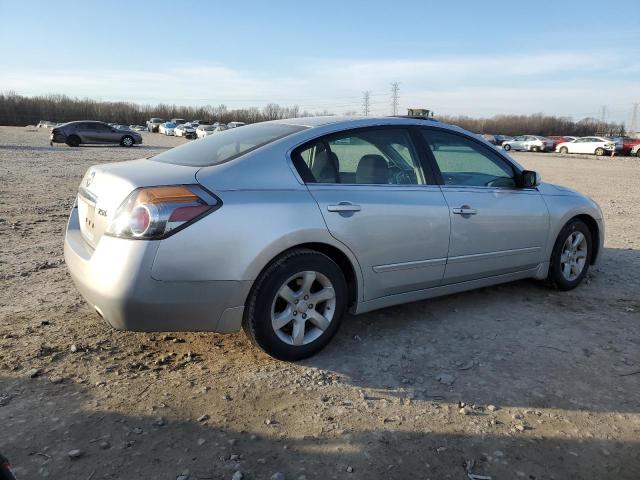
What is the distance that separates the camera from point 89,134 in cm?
3059

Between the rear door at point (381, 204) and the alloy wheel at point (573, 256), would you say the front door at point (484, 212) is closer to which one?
the rear door at point (381, 204)

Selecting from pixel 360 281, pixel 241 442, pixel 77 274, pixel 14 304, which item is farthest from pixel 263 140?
pixel 14 304

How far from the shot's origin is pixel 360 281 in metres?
3.53

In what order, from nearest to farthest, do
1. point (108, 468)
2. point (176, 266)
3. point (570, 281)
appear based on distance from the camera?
1. point (108, 468)
2. point (176, 266)
3. point (570, 281)

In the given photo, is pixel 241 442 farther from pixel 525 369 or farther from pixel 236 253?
pixel 525 369

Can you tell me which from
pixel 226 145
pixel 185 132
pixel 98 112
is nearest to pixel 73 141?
pixel 185 132

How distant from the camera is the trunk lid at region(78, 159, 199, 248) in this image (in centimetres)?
300

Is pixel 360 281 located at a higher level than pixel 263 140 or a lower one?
lower

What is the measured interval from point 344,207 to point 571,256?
2789mm

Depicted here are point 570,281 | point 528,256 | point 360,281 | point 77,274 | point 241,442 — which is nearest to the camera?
point 241,442

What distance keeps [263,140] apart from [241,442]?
6.34 ft

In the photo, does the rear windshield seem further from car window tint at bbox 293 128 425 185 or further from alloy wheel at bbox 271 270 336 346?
alloy wheel at bbox 271 270 336 346

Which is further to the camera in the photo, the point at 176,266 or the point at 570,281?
the point at 570,281

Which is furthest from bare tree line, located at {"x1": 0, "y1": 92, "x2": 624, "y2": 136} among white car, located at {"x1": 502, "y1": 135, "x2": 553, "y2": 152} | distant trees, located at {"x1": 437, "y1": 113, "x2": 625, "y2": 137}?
white car, located at {"x1": 502, "y1": 135, "x2": 553, "y2": 152}
